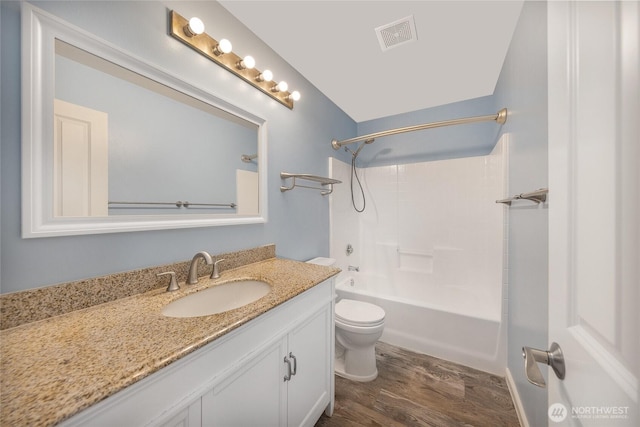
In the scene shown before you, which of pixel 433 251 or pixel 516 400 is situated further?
pixel 433 251

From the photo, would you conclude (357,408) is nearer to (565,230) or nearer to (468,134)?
(565,230)

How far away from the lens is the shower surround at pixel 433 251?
1.76 meters

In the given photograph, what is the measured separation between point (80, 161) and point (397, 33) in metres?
1.79

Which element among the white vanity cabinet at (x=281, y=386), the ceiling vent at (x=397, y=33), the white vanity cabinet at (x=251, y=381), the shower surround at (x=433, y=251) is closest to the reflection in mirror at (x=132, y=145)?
the white vanity cabinet at (x=251, y=381)

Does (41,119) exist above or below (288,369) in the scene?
above

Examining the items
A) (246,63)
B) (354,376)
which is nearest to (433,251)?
(354,376)

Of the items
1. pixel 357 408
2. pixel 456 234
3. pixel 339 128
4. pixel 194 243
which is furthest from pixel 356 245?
pixel 194 243

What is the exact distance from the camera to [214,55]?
1.20m

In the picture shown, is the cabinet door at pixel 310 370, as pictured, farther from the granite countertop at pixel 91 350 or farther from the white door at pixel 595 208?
the white door at pixel 595 208

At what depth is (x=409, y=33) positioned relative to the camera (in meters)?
1.42

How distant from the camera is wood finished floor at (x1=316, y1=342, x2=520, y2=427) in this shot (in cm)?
131

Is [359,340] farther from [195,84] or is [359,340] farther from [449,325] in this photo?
[195,84]

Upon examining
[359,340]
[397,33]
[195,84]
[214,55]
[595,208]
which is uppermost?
[397,33]

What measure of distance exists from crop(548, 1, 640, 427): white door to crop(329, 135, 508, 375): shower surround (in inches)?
58.1
